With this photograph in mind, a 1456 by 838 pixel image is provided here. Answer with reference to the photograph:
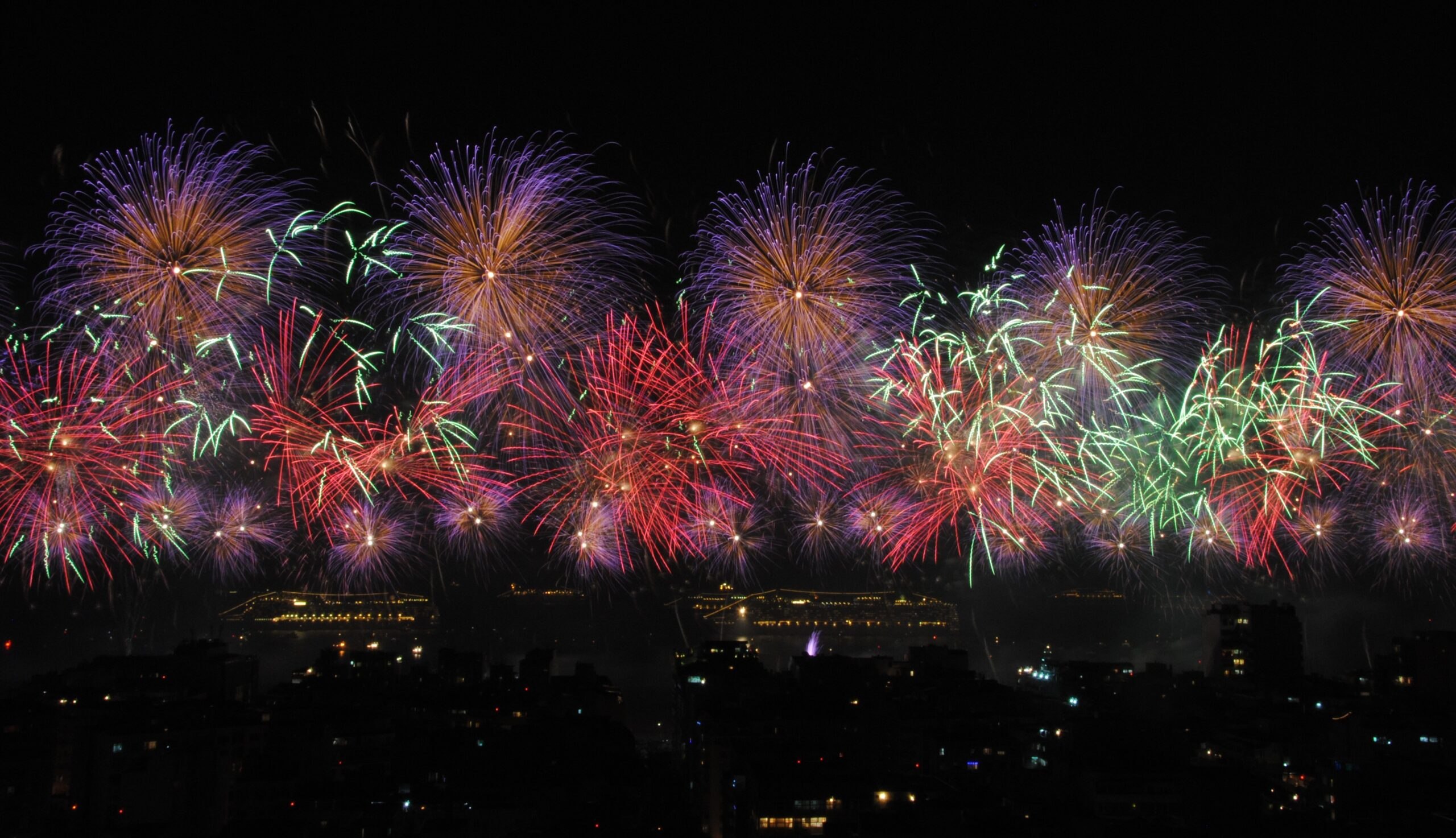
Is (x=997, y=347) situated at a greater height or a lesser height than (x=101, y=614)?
greater

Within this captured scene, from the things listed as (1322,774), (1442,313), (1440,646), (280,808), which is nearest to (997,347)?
(1442,313)

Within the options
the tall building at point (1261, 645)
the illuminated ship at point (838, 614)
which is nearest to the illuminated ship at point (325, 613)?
the illuminated ship at point (838, 614)

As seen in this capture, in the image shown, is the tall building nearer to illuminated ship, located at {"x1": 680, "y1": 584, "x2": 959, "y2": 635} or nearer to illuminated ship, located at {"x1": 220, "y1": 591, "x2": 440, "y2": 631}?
illuminated ship, located at {"x1": 680, "y1": 584, "x2": 959, "y2": 635}

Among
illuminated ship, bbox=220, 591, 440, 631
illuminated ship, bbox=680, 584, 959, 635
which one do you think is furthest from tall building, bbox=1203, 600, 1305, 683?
illuminated ship, bbox=220, 591, 440, 631

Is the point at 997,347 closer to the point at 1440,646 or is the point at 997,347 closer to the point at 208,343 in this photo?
the point at 208,343

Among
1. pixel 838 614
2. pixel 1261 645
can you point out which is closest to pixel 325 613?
pixel 838 614
